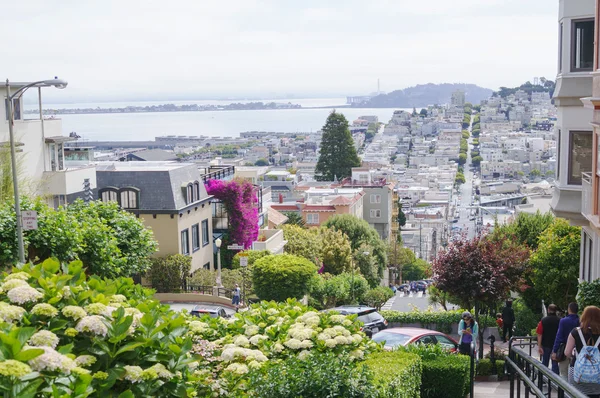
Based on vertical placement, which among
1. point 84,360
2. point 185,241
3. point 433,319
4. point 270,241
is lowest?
point 270,241

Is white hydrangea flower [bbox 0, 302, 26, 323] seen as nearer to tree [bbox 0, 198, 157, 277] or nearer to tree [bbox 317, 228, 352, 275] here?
tree [bbox 0, 198, 157, 277]

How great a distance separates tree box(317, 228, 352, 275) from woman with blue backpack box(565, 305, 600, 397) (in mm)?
47741

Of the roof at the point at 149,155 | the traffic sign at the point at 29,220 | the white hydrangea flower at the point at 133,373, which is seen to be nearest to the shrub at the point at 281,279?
the traffic sign at the point at 29,220

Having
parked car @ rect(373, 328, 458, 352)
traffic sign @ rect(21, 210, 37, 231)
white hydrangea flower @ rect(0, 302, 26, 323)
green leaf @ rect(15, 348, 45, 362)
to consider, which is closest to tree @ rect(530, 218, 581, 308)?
parked car @ rect(373, 328, 458, 352)

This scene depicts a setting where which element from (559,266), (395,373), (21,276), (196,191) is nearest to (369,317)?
(559,266)

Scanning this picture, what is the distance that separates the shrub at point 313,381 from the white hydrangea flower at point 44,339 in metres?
2.47

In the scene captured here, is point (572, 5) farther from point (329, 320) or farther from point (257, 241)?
point (257, 241)

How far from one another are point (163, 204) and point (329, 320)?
105 feet

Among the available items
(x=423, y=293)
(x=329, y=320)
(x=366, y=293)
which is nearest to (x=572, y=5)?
(x=329, y=320)

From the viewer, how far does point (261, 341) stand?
10766mm

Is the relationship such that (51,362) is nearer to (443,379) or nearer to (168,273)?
(443,379)

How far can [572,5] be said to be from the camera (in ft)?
62.1

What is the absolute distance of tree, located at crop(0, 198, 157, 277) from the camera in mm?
21656

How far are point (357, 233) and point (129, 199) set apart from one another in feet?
101
